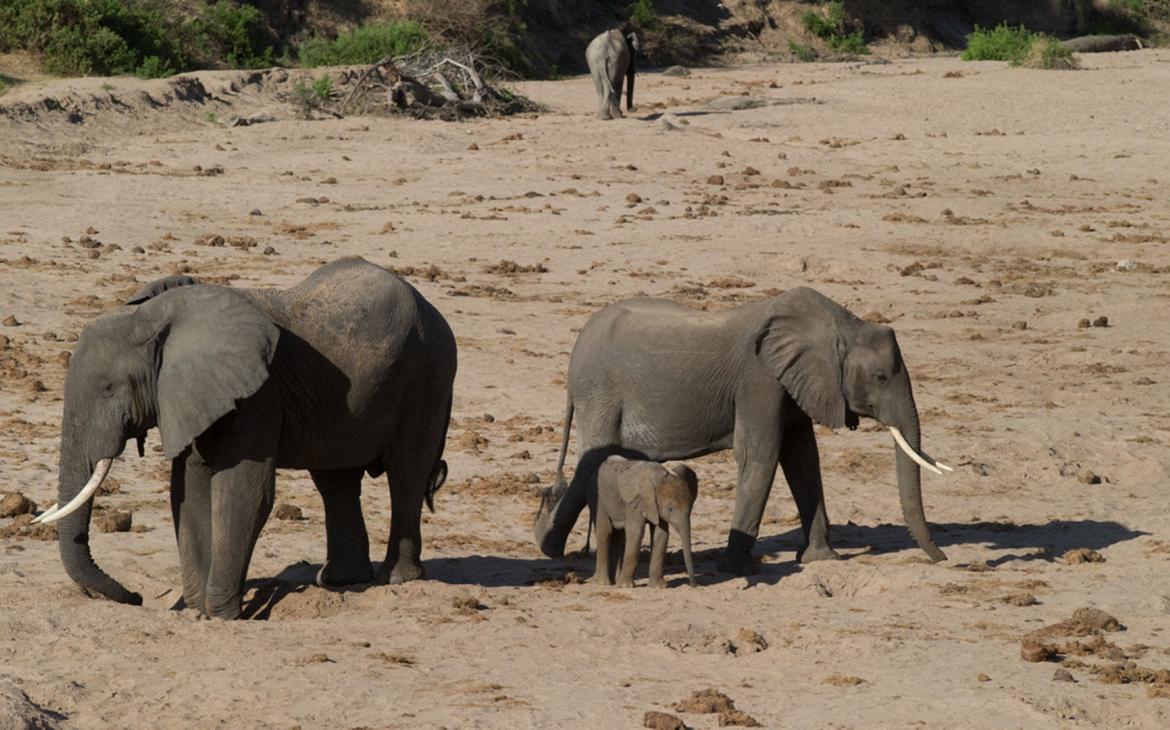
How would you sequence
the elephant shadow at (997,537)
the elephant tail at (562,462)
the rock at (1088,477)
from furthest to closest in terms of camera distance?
1. the rock at (1088,477)
2. the elephant shadow at (997,537)
3. the elephant tail at (562,462)

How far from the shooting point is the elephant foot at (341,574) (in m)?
9.23

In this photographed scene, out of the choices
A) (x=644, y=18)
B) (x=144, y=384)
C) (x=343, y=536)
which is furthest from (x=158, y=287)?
(x=644, y=18)

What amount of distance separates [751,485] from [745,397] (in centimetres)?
49

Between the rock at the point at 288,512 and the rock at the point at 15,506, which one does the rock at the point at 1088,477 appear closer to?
the rock at the point at 288,512

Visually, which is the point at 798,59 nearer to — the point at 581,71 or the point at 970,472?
the point at 581,71

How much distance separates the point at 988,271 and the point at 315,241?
6.74 metres

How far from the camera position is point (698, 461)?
1296 centimetres

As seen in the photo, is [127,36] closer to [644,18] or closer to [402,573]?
[644,18]

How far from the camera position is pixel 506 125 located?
26.4 metres

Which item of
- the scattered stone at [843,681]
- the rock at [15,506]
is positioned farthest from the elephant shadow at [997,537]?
the rock at [15,506]

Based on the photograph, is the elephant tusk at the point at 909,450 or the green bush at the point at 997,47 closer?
the elephant tusk at the point at 909,450

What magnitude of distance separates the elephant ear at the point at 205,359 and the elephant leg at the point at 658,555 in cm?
233

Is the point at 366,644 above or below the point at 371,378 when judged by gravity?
below

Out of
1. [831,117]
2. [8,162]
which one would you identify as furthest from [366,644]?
[831,117]
